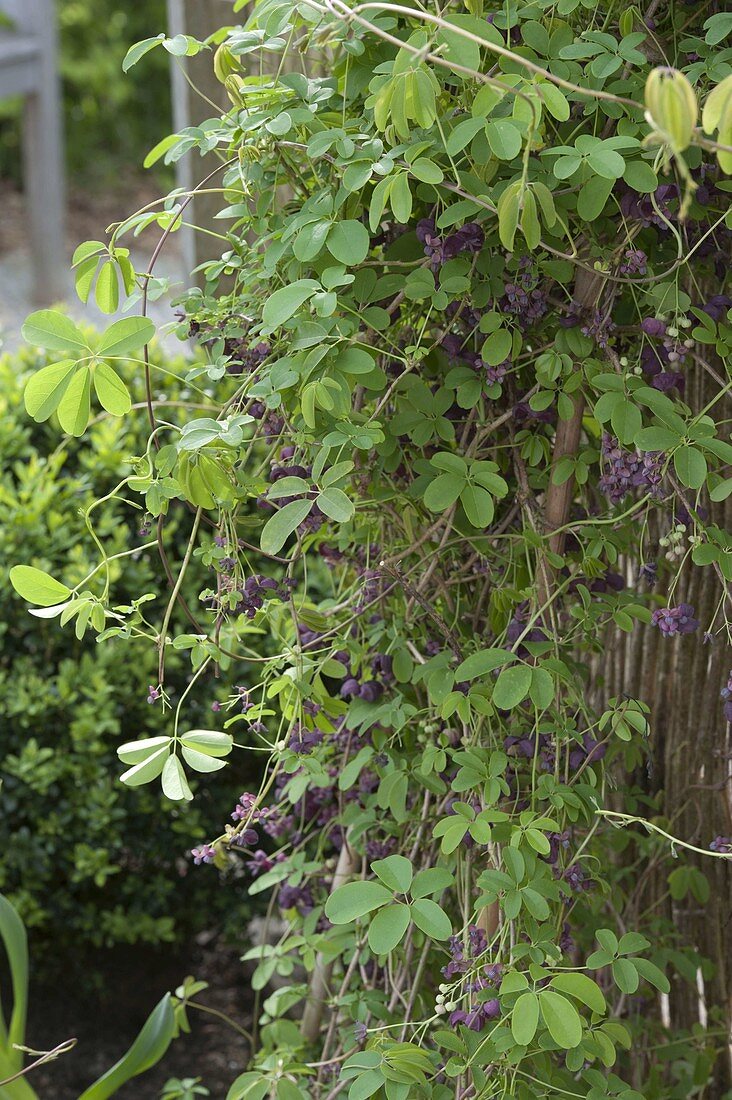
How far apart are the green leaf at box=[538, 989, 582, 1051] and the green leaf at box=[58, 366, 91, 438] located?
599mm

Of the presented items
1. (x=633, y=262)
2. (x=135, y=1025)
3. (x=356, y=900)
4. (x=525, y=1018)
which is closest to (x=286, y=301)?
(x=633, y=262)

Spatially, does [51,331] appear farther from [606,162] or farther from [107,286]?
[606,162]

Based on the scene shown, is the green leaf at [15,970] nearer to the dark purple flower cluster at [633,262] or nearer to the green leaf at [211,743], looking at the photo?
the green leaf at [211,743]

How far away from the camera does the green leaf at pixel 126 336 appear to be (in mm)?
905

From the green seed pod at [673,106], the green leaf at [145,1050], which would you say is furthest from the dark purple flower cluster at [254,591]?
the green leaf at [145,1050]

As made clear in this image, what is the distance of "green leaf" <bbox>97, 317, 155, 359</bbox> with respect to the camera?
0.90 meters

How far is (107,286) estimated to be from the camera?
101cm

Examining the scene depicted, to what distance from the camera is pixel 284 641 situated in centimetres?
112

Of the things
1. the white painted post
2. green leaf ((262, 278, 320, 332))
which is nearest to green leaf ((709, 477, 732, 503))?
green leaf ((262, 278, 320, 332))

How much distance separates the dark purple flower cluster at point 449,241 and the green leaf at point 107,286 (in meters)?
0.27

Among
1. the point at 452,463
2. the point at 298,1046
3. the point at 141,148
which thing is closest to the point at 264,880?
the point at 298,1046

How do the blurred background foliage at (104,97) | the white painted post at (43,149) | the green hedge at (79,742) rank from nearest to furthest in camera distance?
the green hedge at (79,742), the white painted post at (43,149), the blurred background foliage at (104,97)

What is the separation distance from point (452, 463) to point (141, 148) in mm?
7675

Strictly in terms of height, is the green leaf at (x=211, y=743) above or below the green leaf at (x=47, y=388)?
below
